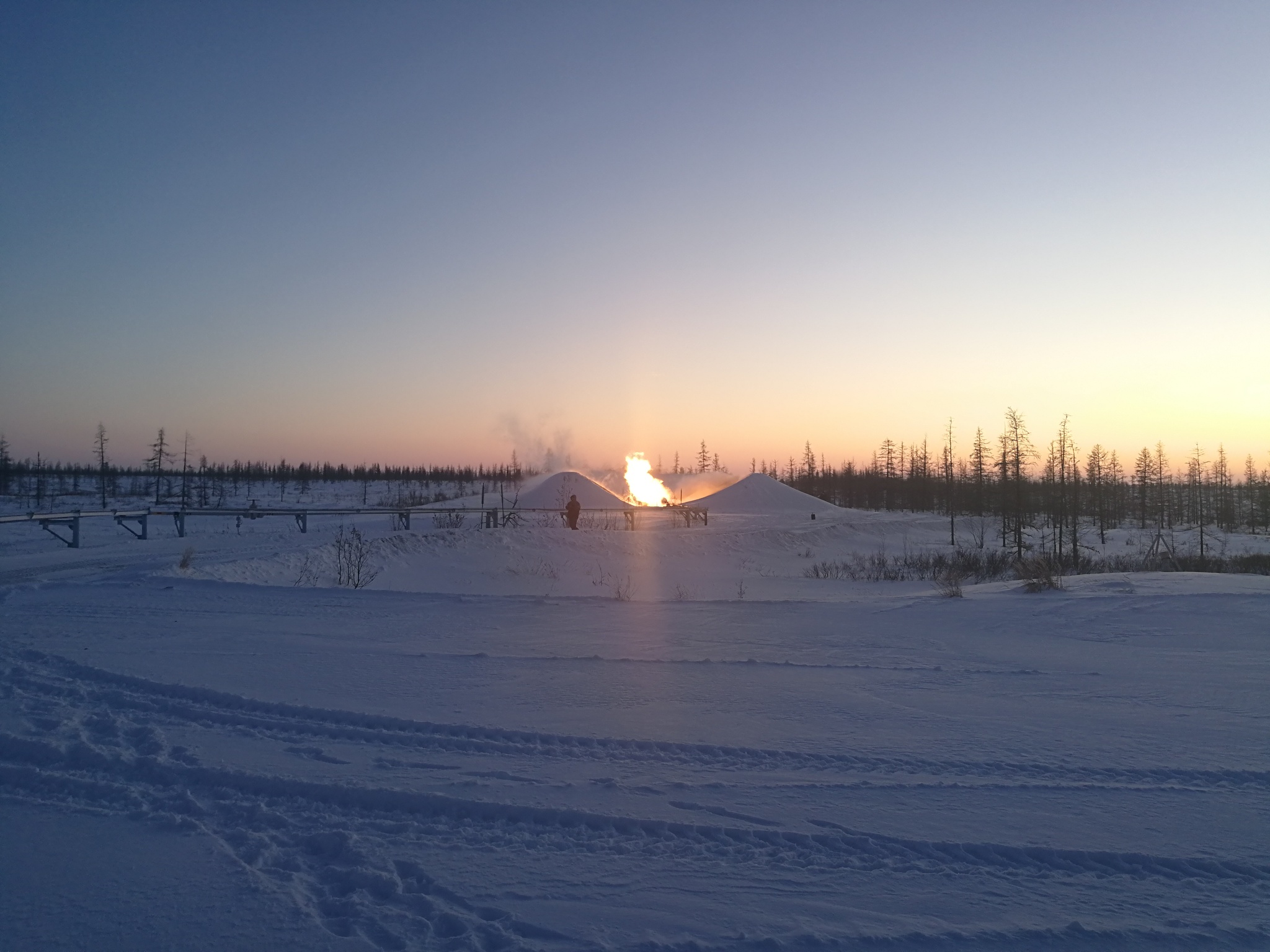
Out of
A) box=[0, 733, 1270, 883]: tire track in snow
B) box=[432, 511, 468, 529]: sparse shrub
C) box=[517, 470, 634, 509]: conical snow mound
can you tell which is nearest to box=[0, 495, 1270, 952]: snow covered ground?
box=[0, 733, 1270, 883]: tire track in snow

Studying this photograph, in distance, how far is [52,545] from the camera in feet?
75.7

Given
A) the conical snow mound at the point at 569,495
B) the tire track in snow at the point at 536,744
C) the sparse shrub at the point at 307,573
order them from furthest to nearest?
the conical snow mound at the point at 569,495, the sparse shrub at the point at 307,573, the tire track in snow at the point at 536,744

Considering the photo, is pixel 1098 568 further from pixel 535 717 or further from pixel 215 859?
pixel 215 859

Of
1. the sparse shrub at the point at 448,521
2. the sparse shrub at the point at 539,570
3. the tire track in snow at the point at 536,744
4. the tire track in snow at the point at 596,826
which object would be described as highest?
the sparse shrub at the point at 448,521

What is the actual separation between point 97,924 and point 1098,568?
27251mm

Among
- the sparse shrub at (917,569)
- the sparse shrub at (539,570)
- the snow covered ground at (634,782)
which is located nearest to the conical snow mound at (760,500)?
the sparse shrub at (917,569)

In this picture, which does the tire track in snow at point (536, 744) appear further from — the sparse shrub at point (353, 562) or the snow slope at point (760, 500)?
the snow slope at point (760, 500)

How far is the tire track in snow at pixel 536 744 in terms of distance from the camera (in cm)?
480

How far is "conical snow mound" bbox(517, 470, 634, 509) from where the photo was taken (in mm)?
51406

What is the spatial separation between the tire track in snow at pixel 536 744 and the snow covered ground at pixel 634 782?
3 centimetres

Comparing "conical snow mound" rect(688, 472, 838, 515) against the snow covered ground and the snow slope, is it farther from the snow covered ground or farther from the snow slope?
the snow covered ground

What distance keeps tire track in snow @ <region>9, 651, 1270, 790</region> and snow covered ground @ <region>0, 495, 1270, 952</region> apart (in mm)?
29

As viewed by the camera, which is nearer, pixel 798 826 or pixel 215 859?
pixel 215 859

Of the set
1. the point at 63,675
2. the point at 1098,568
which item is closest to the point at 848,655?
the point at 63,675
